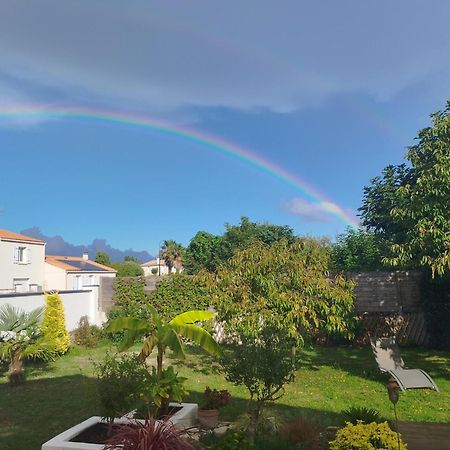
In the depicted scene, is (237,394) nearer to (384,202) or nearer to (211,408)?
(211,408)

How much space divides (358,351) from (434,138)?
8636mm

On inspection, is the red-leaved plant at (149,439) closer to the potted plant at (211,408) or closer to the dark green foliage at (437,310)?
the potted plant at (211,408)

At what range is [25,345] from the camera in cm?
1199

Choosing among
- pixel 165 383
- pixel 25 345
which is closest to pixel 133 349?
pixel 25 345

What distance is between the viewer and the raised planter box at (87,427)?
5.79 m

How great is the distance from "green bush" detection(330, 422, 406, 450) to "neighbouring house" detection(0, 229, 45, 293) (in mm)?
31754

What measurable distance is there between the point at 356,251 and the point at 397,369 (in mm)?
14607

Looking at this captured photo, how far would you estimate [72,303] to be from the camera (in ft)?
62.5

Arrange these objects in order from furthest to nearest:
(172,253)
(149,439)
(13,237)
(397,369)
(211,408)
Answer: (172,253), (13,237), (397,369), (211,408), (149,439)

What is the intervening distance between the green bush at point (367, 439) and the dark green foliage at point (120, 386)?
9.84 ft

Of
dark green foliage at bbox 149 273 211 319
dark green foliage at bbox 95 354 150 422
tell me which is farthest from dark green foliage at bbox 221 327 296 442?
dark green foliage at bbox 149 273 211 319

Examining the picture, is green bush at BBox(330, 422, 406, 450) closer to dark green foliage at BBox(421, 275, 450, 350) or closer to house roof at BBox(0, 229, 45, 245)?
dark green foliage at BBox(421, 275, 450, 350)

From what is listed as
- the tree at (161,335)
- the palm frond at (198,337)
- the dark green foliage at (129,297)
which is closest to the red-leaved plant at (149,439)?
the tree at (161,335)

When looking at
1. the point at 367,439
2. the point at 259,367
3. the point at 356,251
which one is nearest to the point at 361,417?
the point at 367,439
